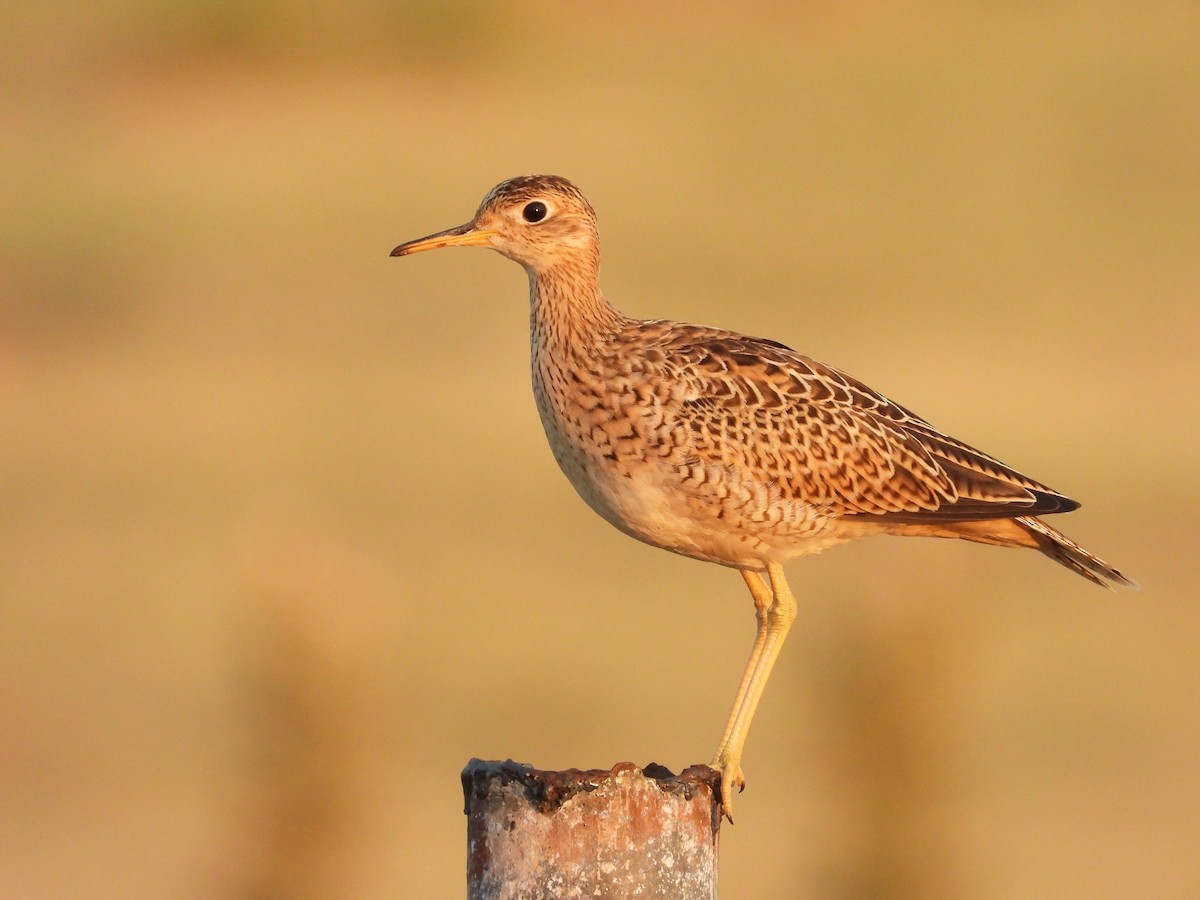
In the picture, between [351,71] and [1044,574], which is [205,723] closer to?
[1044,574]

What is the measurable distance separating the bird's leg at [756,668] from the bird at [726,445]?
0.03 feet

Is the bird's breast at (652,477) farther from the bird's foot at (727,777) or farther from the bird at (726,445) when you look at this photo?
the bird's foot at (727,777)

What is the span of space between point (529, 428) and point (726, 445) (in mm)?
16994

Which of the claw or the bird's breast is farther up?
the bird's breast

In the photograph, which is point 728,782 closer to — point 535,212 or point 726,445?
point 726,445

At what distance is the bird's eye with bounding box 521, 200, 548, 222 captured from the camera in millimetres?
9906

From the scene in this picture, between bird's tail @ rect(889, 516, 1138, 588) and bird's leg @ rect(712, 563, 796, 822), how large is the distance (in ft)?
1.94

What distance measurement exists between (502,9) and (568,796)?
45537mm

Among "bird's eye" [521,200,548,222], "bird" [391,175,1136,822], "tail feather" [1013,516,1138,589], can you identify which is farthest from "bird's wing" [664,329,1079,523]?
"bird's eye" [521,200,548,222]

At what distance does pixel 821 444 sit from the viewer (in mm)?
9688

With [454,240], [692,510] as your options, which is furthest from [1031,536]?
[454,240]

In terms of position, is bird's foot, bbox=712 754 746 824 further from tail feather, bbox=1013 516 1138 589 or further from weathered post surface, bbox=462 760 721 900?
weathered post surface, bbox=462 760 721 900

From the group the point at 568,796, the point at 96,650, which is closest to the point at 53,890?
the point at 96,650

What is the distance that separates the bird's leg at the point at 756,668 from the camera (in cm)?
929
